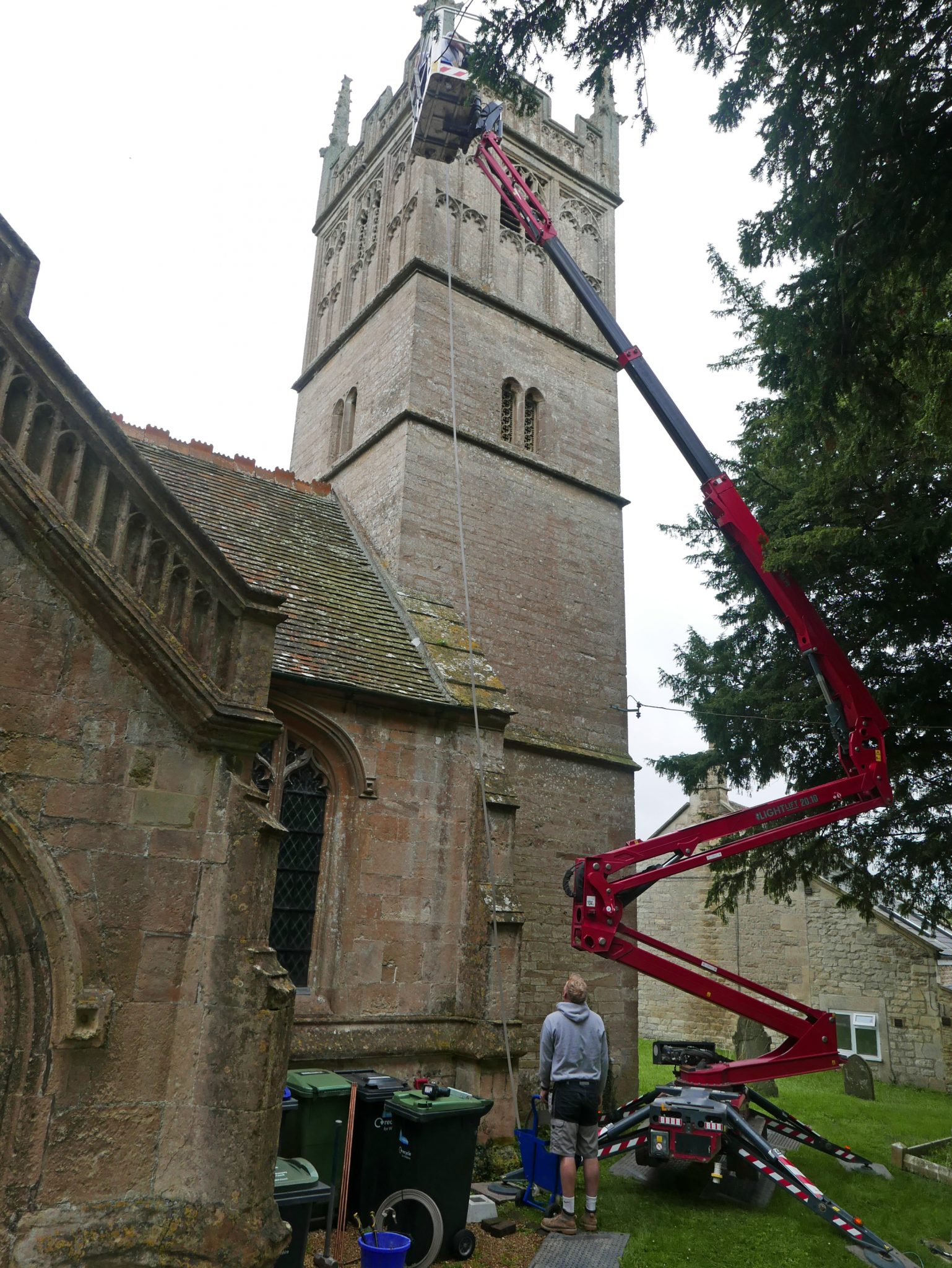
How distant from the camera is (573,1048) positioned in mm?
7094

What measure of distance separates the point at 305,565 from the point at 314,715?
135 inches

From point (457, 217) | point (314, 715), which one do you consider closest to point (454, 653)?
point (314, 715)

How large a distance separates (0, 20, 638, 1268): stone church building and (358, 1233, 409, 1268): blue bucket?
2.98 feet

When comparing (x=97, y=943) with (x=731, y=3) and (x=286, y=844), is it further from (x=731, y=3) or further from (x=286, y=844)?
(x=731, y=3)

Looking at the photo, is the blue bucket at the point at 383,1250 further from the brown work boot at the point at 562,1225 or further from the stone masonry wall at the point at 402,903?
the stone masonry wall at the point at 402,903

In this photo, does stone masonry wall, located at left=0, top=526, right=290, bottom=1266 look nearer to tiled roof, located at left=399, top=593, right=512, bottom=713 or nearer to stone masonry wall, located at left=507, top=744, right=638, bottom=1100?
tiled roof, located at left=399, top=593, right=512, bottom=713

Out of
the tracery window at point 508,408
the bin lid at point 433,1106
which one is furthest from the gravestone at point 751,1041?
the tracery window at point 508,408

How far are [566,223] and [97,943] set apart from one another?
62.6ft

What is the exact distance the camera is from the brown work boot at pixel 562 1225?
22.3ft

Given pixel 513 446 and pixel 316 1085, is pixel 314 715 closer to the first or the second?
pixel 316 1085

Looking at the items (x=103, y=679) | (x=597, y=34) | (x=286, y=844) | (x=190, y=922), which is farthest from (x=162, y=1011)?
(x=597, y=34)

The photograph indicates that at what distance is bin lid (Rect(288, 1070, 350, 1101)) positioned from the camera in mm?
6801

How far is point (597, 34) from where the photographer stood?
592 cm

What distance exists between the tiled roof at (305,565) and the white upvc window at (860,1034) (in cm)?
1617
